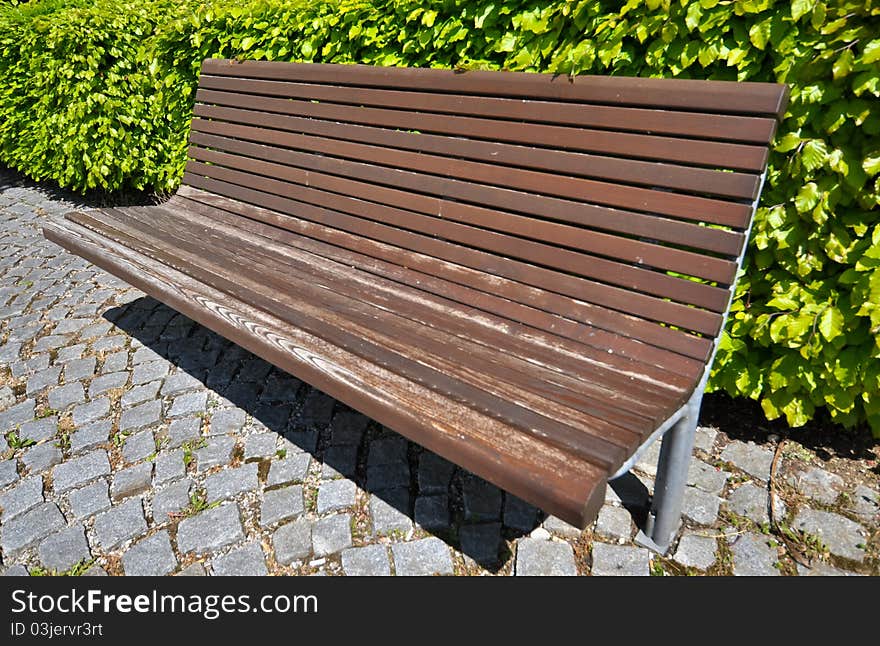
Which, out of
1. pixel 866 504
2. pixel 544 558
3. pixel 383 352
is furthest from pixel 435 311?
pixel 866 504

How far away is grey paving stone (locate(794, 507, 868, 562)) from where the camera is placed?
90.3 inches

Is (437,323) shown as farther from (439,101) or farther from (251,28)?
(251,28)

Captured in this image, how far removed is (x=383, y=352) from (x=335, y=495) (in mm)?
752

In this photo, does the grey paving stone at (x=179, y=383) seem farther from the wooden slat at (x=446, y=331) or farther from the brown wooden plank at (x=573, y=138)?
the brown wooden plank at (x=573, y=138)

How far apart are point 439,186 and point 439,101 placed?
35cm

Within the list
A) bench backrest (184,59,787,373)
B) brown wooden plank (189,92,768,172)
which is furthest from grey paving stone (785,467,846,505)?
brown wooden plank (189,92,768,172)

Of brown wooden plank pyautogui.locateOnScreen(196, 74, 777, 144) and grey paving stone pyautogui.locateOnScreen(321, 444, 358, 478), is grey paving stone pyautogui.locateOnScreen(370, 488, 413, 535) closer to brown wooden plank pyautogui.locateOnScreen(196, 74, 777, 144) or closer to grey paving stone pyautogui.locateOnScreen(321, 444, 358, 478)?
grey paving stone pyautogui.locateOnScreen(321, 444, 358, 478)

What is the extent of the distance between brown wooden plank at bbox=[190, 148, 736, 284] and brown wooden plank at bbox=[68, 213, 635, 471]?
567mm

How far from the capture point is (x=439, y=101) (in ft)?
9.13

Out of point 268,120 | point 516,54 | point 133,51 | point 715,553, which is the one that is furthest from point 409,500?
point 133,51

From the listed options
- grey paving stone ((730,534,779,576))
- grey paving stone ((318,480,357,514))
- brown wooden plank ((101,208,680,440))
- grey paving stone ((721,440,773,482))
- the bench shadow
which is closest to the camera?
brown wooden plank ((101,208,680,440))

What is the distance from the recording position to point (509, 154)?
2.55 m

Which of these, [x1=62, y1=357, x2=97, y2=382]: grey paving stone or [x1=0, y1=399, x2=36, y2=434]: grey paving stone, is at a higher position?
[x1=62, y1=357, x2=97, y2=382]: grey paving stone
